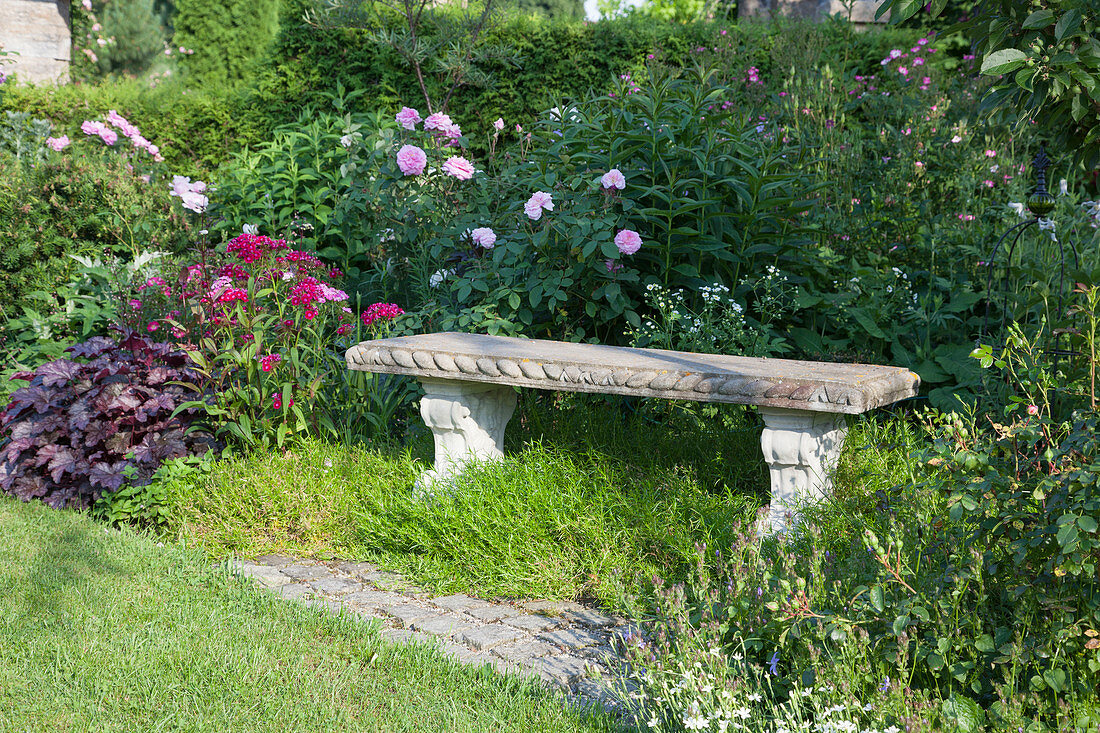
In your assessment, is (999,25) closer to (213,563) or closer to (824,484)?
(824,484)

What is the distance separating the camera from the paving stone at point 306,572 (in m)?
3.30

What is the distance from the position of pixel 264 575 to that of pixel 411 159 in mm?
2457

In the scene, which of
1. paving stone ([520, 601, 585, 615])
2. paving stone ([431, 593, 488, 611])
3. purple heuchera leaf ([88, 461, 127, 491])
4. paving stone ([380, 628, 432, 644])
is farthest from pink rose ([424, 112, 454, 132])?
paving stone ([380, 628, 432, 644])

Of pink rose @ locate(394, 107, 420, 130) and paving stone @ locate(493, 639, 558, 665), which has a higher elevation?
pink rose @ locate(394, 107, 420, 130)

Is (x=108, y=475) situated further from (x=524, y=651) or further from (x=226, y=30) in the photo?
(x=226, y=30)

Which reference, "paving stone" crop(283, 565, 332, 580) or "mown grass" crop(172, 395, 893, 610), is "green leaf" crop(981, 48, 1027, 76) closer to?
"mown grass" crop(172, 395, 893, 610)

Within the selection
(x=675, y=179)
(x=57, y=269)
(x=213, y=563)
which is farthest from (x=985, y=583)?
(x=57, y=269)

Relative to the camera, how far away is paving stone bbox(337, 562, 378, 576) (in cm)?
336

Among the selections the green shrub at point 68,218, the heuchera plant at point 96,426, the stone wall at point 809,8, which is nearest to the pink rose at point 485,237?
the heuchera plant at point 96,426

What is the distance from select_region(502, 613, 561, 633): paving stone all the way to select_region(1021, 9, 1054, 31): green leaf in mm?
2174

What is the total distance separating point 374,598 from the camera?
10.2ft

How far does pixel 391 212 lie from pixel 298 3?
11.7 ft

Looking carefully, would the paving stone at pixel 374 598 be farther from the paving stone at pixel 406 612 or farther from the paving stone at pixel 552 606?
the paving stone at pixel 552 606

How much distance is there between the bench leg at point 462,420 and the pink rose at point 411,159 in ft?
5.45
